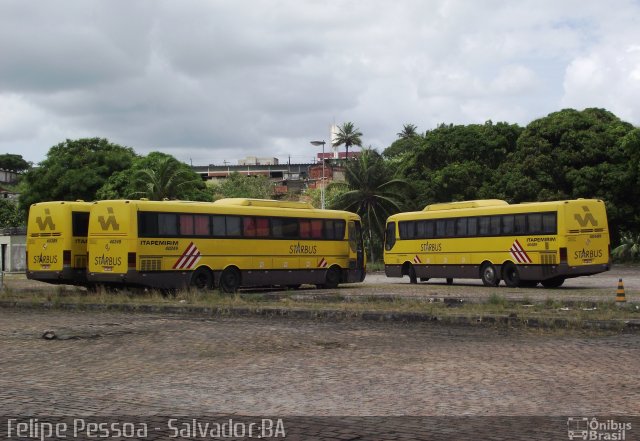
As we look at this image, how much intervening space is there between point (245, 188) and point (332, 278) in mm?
54470

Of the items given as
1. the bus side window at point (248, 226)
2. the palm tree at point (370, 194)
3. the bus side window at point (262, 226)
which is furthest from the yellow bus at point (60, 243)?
the palm tree at point (370, 194)

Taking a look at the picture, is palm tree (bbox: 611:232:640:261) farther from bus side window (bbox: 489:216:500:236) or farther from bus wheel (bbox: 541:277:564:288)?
bus side window (bbox: 489:216:500:236)

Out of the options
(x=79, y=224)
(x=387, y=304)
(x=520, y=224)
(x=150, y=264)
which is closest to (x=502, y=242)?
(x=520, y=224)

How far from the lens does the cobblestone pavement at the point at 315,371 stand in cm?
790

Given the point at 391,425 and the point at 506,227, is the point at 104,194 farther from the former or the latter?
the point at 391,425

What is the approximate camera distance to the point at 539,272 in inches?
1124

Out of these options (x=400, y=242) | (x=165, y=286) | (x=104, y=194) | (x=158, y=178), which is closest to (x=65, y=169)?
(x=104, y=194)

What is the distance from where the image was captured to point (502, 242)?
1192 inches

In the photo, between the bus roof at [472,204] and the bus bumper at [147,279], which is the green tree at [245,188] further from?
the bus bumper at [147,279]

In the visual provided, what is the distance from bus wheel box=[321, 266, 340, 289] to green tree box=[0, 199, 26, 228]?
188ft

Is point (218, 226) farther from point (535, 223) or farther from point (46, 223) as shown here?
point (535, 223)

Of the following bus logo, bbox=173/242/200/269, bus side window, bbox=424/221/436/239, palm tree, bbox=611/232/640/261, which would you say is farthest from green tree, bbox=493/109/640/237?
bus logo, bbox=173/242/200/269

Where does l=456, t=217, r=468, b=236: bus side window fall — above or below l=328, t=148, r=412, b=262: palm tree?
below

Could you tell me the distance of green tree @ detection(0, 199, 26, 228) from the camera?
82.6m
